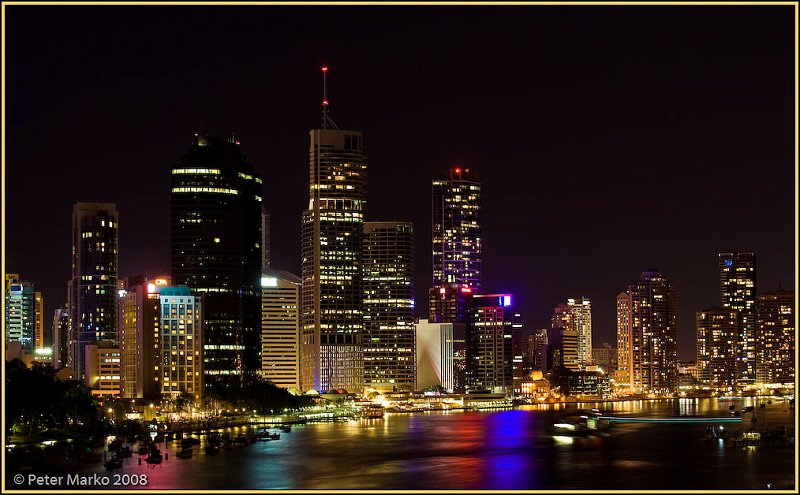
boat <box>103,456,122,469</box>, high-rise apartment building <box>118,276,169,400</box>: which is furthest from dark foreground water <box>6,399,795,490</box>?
high-rise apartment building <box>118,276,169,400</box>

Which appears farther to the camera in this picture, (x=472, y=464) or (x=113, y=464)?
(x=472, y=464)

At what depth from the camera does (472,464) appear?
358 ft

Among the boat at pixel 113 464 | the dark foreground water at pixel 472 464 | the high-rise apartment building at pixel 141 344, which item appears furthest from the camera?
the high-rise apartment building at pixel 141 344

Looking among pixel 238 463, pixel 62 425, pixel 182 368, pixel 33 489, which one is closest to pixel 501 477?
pixel 238 463

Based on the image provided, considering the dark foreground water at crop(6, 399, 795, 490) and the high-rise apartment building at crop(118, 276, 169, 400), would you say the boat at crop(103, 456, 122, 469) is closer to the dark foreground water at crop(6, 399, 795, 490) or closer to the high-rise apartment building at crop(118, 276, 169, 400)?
the dark foreground water at crop(6, 399, 795, 490)

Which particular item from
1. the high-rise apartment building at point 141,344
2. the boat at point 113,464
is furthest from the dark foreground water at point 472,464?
the high-rise apartment building at point 141,344

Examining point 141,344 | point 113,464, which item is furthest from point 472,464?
point 141,344

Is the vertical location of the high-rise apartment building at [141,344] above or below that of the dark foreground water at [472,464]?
above

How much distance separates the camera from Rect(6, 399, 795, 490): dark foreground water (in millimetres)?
92750

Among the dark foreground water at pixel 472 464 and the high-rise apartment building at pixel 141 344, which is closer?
the dark foreground water at pixel 472 464

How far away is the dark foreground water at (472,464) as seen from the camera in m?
92.8

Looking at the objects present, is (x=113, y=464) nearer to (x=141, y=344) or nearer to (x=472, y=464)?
(x=472, y=464)

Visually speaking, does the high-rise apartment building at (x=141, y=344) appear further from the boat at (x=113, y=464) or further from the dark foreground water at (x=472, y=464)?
the boat at (x=113, y=464)

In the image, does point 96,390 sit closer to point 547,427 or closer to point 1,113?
point 547,427
